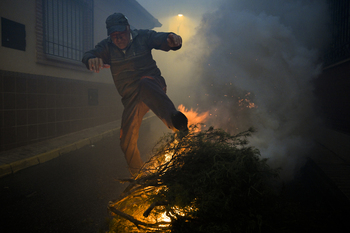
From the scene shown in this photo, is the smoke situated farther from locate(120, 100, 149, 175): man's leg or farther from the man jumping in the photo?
the man jumping

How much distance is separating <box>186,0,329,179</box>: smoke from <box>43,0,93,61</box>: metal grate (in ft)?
16.6

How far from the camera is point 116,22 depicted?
2.65m

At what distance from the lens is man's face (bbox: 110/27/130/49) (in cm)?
275

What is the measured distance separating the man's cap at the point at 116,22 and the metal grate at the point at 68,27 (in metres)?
5.60

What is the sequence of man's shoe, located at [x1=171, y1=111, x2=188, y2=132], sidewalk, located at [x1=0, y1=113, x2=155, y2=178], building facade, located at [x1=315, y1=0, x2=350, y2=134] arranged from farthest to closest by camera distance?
1. building facade, located at [x1=315, y1=0, x2=350, y2=134]
2. sidewalk, located at [x1=0, y1=113, x2=155, y2=178]
3. man's shoe, located at [x1=171, y1=111, x2=188, y2=132]

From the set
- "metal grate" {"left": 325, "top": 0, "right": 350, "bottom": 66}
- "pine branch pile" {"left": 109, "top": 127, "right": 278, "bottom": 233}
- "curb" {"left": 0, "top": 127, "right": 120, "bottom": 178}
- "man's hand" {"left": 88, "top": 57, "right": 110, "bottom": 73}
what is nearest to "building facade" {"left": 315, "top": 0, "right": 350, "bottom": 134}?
"metal grate" {"left": 325, "top": 0, "right": 350, "bottom": 66}

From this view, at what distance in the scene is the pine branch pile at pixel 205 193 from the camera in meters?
1.32

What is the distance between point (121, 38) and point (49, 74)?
18.2 feet

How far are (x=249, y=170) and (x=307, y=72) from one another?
659 cm

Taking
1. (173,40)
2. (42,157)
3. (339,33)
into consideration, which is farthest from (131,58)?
(339,33)

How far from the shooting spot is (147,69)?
9.53 feet

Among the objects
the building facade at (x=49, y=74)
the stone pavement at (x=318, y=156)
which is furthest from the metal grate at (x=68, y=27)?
the stone pavement at (x=318, y=156)

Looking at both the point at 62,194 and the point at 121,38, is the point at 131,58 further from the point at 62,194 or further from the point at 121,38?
the point at 62,194

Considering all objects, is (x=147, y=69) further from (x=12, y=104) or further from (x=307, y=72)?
(x=307, y=72)
